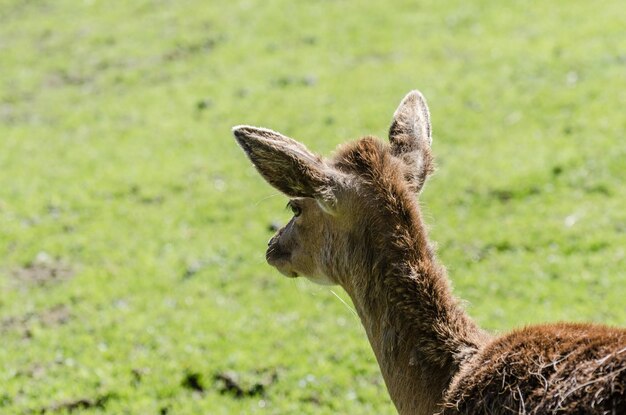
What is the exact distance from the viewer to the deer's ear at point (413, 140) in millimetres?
5246

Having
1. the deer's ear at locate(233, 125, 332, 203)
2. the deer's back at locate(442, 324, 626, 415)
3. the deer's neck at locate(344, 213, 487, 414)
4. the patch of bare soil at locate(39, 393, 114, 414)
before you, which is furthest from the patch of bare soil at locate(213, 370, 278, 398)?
the deer's back at locate(442, 324, 626, 415)

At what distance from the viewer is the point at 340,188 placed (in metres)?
4.88

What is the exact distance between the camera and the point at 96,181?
13.8 metres

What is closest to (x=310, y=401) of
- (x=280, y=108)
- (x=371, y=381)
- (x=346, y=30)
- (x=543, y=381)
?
(x=371, y=381)

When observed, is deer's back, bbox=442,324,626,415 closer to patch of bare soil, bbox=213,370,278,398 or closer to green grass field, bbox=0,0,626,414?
green grass field, bbox=0,0,626,414

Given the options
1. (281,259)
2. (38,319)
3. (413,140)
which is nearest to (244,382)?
(38,319)

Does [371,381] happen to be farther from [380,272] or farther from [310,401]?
[380,272]

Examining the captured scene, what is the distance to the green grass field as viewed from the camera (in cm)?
876

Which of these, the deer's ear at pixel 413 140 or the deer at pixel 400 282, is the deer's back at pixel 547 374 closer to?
the deer at pixel 400 282

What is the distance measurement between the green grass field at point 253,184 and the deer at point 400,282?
321 centimetres

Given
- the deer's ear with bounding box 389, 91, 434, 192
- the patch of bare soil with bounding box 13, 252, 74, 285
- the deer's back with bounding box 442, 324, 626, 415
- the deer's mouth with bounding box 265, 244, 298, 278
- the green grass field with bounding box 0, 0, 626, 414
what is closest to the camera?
the deer's back with bounding box 442, 324, 626, 415

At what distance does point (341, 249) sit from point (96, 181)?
9543 mm

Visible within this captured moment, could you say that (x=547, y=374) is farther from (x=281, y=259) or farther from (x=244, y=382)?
(x=244, y=382)

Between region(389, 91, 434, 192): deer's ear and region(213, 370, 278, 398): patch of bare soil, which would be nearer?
region(389, 91, 434, 192): deer's ear
